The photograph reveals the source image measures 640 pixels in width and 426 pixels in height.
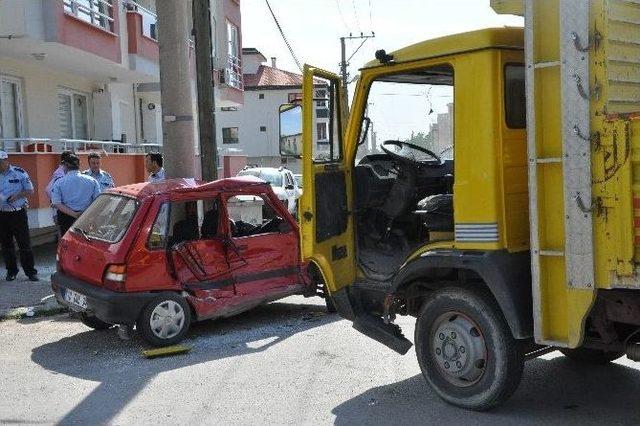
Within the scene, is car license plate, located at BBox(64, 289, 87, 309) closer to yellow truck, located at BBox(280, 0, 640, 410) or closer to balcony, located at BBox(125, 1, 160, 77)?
yellow truck, located at BBox(280, 0, 640, 410)

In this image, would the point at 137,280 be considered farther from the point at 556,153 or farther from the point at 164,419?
the point at 556,153

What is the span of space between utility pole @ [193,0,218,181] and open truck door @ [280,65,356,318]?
12.0ft

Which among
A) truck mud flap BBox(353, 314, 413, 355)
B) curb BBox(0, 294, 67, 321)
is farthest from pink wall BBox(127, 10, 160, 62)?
truck mud flap BBox(353, 314, 413, 355)

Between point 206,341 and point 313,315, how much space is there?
1.40m

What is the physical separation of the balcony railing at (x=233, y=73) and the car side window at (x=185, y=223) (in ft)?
57.1

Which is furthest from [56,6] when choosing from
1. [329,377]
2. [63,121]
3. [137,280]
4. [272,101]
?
[272,101]

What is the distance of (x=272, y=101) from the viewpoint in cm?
4888

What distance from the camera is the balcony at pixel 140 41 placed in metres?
16.0

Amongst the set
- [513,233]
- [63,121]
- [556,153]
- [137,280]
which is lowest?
[137,280]

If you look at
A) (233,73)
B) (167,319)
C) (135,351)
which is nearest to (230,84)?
(233,73)

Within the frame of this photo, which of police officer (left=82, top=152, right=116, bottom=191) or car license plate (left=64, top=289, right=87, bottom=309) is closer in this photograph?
car license plate (left=64, top=289, right=87, bottom=309)

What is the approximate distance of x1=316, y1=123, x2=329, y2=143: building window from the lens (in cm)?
545

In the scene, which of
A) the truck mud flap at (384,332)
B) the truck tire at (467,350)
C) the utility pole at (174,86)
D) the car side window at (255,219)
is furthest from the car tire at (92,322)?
the truck tire at (467,350)

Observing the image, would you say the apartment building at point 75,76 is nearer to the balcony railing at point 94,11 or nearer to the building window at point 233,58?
the balcony railing at point 94,11
